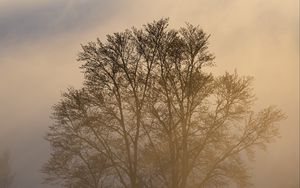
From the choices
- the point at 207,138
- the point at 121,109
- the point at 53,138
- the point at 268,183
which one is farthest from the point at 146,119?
the point at 268,183

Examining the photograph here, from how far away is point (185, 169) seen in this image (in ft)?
89.6

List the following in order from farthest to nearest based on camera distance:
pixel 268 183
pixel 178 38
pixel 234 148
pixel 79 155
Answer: pixel 268 183 < pixel 79 155 < pixel 234 148 < pixel 178 38

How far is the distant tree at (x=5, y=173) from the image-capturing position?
83.2 metres

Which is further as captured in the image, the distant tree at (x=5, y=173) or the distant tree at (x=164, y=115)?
the distant tree at (x=5, y=173)

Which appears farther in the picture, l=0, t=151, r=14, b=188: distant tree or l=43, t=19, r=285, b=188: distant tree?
l=0, t=151, r=14, b=188: distant tree

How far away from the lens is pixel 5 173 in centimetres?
8438

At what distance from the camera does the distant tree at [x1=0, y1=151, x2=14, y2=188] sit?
273 feet

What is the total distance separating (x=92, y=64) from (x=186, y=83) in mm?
5151

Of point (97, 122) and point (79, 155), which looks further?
point (79, 155)

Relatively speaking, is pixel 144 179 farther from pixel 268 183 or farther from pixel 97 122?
pixel 268 183

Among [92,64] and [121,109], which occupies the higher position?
[92,64]

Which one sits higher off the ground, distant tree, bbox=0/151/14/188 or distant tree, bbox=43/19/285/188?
distant tree, bbox=0/151/14/188

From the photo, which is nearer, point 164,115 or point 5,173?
point 164,115

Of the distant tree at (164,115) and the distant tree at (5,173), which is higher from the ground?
the distant tree at (5,173)
